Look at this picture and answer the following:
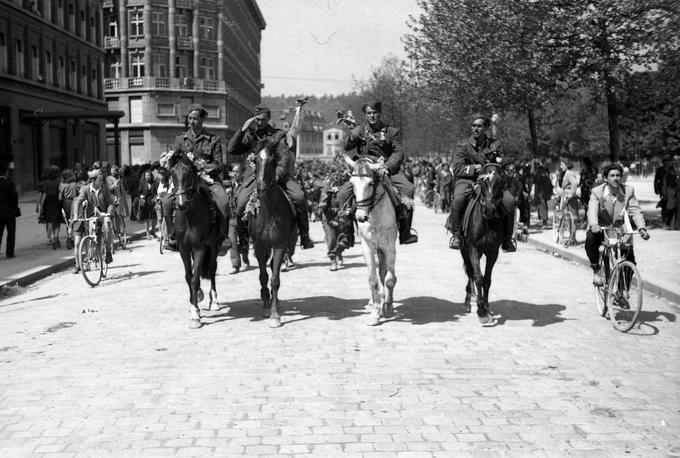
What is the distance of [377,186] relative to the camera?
392 inches

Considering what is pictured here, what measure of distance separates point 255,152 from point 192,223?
3.99 ft

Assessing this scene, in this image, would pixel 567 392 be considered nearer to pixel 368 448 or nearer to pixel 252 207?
pixel 368 448

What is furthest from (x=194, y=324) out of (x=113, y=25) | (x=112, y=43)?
(x=113, y=25)

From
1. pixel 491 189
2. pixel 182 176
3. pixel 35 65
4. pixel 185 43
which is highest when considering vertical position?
pixel 185 43

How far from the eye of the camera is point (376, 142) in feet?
33.8

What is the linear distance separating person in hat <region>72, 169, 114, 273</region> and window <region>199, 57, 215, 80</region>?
59.3 meters

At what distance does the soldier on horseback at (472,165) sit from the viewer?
1018 cm

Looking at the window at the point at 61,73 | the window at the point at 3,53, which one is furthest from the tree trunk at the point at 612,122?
the window at the point at 61,73

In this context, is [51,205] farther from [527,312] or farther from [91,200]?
[527,312]

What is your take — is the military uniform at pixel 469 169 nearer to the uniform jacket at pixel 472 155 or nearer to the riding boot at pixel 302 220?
the uniform jacket at pixel 472 155

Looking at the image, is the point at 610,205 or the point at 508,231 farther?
the point at 508,231

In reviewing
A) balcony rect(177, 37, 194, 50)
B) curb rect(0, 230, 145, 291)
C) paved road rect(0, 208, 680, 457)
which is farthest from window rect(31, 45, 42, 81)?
paved road rect(0, 208, 680, 457)

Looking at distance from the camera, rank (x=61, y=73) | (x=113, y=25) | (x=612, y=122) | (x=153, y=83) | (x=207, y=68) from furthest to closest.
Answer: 1. (x=207, y=68)
2. (x=113, y=25)
3. (x=153, y=83)
4. (x=61, y=73)
5. (x=612, y=122)

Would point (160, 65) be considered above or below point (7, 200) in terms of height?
above
